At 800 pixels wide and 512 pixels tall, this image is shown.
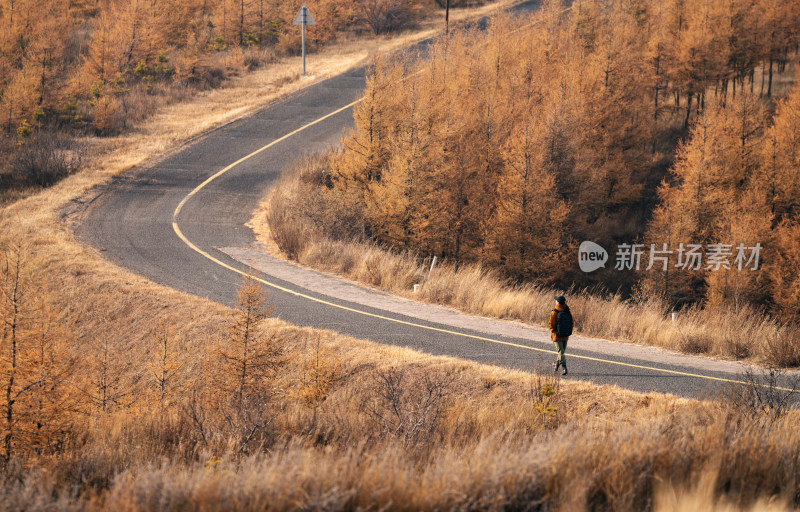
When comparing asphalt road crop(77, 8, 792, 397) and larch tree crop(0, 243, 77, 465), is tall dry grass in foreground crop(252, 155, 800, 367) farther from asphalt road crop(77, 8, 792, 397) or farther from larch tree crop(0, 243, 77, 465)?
larch tree crop(0, 243, 77, 465)

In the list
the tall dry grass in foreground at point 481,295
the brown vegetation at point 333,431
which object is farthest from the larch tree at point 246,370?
the tall dry grass in foreground at point 481,295

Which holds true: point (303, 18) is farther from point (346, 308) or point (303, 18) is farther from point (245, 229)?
point (346, 308)

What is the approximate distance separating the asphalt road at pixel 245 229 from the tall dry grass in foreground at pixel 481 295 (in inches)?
61.9

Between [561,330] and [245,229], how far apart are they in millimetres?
15706

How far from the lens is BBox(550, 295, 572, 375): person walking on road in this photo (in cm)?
1188

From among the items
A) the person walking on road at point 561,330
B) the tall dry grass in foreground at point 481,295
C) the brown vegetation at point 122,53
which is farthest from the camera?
the brown vegetation at point 122,53

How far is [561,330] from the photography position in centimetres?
1195

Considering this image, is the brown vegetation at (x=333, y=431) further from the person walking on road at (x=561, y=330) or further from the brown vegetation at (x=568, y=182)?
the brown vegetation at (x=568, y=182)

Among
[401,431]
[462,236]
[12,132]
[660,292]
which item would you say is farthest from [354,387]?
[12,132]

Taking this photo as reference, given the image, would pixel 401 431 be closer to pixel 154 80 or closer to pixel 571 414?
pixel 571 414

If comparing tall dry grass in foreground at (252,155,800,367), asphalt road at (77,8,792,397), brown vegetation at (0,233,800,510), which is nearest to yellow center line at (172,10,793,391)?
asphalt road at (77,8,792,397)

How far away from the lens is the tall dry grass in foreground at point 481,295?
14.3 meters

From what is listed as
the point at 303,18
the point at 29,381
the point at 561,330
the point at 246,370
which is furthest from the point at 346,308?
the point at 303,18

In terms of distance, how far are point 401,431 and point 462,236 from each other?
2240 cm
